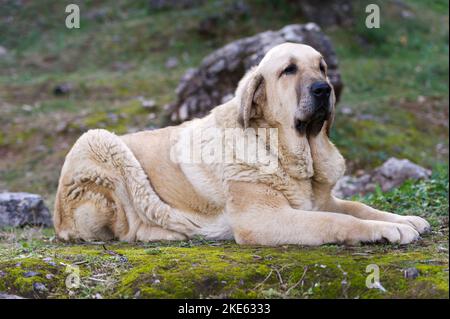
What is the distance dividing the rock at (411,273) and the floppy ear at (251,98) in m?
2.17

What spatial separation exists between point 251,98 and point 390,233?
5.62ft

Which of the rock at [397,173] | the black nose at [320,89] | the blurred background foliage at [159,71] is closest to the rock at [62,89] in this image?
the blurred background foliage at [159,71]

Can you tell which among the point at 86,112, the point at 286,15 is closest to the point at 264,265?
the point at 86,112

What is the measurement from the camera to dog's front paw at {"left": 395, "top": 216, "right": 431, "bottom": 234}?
5488 millimetres

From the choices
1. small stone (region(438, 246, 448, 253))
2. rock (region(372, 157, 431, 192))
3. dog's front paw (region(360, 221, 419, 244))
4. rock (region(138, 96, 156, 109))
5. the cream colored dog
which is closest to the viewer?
small stone (region(438, 246, 448, 253))

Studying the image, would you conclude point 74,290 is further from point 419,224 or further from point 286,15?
point 286,15

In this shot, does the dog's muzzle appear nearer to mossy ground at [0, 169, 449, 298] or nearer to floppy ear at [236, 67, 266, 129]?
floppy ear at [236, 67, 266, 129]

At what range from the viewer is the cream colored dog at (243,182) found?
17.7 feet

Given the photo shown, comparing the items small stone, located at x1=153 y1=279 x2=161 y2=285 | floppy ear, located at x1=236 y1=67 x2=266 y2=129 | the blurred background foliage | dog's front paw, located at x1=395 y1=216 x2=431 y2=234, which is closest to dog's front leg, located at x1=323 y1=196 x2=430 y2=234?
dog's front paw, located at x1=395 y1=216 x2=431 y2=234

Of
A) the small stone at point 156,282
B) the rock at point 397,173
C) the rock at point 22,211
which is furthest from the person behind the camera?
the rock at point 397,173

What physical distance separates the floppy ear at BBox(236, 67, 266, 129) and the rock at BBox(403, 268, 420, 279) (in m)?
2.17

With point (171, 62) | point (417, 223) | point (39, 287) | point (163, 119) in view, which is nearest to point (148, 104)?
point (163, 119)

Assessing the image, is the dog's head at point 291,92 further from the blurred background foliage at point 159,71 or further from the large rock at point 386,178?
the blurred background foliage at point 159,71

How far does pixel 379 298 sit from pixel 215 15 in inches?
592
